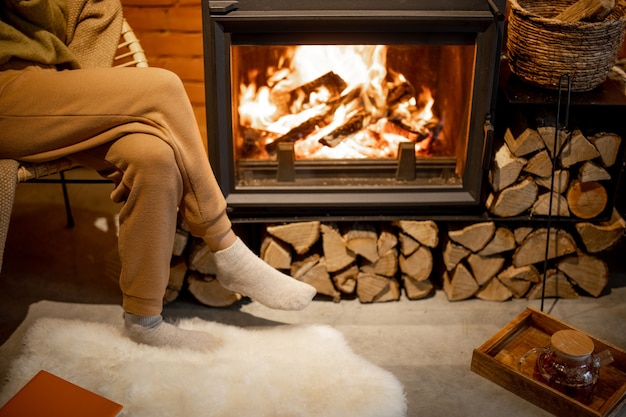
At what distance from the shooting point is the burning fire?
200cm

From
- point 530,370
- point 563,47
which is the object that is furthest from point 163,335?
point 563,47

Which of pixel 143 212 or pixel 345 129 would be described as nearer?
pixel 143 212

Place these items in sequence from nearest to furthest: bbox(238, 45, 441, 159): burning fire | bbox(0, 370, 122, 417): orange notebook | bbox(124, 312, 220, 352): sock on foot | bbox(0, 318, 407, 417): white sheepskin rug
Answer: bbox(0, 370, 122, 417): orange notebook
bbox(0, 318, 407, 417): white sheepskin rug
bbox(124, 312, 220, 352): sock on foot
bbox(238, 45, 441, 159): burning fire

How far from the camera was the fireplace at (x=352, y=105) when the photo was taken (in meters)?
1.80

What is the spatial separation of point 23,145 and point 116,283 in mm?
635

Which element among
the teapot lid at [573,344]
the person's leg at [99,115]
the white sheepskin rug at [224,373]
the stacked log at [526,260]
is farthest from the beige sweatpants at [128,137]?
the teapot lid at [573,344]

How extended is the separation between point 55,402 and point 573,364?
3.75 ft

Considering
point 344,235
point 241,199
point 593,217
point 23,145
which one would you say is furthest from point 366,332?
point 23,145

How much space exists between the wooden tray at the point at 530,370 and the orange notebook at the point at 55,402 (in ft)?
2.86

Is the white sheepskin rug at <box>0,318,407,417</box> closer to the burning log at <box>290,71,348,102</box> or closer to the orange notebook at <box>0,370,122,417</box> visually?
the orange notebook at <box>0,370,122,417</box>

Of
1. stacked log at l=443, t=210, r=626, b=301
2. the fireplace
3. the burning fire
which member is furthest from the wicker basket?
stacked log at l=443, t=210, r=626, b=301

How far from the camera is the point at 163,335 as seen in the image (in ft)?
6.09

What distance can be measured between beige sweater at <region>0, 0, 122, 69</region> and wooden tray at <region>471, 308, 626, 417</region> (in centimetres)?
119

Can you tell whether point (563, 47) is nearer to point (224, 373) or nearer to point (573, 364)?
point (573, 364)
